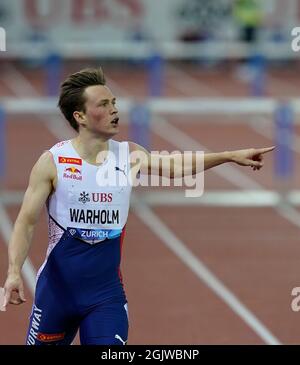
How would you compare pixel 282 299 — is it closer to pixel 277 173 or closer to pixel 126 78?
pixel 277 173

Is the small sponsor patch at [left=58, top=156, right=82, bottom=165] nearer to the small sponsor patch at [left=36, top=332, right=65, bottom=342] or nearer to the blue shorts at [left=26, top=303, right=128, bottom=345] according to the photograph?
the blue shorts at [left=26, top=303, right=128, bottom=345]

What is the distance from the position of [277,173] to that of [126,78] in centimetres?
1556

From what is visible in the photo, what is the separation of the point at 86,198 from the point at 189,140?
14778 millimetres

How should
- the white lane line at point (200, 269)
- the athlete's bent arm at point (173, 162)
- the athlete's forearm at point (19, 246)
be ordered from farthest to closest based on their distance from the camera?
the white lane line at point (200, 269), the athlete's bent arm at point (173, 162), the athlete's forearm at point (19, 246)

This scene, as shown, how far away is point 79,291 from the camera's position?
6.17 metres

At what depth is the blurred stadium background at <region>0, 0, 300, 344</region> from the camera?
32.2 feet

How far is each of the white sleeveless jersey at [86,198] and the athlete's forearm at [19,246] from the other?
19 centimetres

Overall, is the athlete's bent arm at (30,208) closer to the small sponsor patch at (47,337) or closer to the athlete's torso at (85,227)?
the athlete's torso at (85,227)

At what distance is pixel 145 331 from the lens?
900cm

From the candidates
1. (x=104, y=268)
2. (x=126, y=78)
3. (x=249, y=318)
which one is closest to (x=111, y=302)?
(x=104, y=268)

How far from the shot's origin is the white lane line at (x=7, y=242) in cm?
1048
